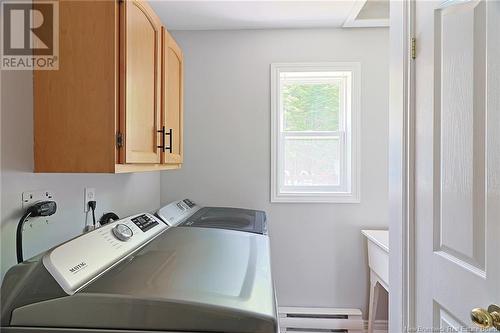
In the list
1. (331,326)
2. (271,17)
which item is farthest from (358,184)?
(271,17)

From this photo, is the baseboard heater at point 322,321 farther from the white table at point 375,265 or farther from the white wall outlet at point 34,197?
the white wall outlet at point 34,197

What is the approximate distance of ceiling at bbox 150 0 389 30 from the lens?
85.7 inches

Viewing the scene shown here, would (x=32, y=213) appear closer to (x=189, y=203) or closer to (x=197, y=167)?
(x=189, y=203)

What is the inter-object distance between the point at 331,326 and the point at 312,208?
886 millimetres

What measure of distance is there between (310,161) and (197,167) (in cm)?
90

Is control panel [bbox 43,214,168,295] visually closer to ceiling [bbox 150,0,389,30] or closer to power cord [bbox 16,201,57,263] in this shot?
power cord [bbox 16,201,57,263]

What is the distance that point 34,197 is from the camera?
3.92ft

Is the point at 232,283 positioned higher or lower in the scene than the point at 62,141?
lower

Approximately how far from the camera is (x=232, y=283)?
3.05 ft

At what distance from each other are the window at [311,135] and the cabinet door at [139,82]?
1.20 metres

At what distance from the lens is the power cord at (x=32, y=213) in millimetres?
1083

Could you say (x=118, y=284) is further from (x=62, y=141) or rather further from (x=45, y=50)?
(x=45, y=50)

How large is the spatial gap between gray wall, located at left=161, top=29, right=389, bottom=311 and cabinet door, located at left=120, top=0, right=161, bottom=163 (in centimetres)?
103

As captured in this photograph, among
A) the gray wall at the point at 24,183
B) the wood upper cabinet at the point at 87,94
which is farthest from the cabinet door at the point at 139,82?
the gray wall at the point at 24,183
